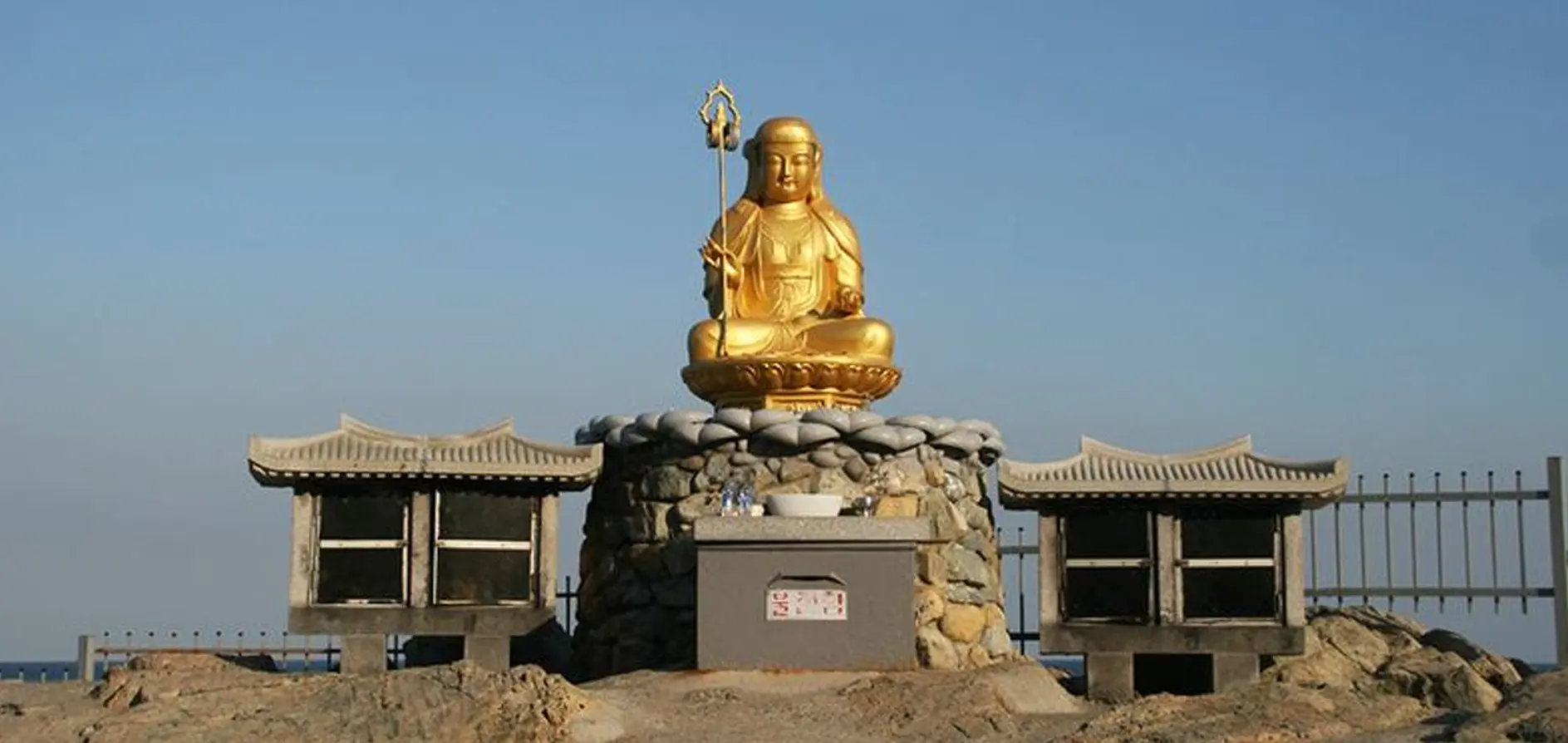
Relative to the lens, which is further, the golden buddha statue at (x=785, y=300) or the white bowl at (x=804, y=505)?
the golden buddha statue at (x=785, y=300)

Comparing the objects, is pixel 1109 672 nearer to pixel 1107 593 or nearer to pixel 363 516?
pixel 1107 593

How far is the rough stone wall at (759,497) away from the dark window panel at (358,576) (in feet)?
5.12

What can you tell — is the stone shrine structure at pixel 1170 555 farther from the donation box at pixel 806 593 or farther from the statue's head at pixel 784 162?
the statue's head at pixel 784 162

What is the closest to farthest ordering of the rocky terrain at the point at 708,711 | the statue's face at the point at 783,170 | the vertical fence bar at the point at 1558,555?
the rocky terrain at the point at 708,711 < the vertical fence bar at the point at 1558,555 < the statue's face at the point at 783,170

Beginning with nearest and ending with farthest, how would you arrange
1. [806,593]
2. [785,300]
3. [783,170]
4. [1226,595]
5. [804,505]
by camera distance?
[806,593], [804,505], [1226,595], [785,300], [783,170]

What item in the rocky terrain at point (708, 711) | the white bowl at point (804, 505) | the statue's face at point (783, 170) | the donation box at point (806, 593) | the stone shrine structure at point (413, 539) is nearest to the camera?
the rocky terrain at point (708, 711)

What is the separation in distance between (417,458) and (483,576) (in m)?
0.96

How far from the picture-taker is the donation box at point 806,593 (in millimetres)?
13367

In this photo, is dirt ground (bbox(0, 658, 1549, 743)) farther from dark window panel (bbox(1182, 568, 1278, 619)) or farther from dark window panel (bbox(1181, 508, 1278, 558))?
dark window panel (bbox(1181, 508, 1278, 558))

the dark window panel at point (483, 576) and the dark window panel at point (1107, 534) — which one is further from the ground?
the dark window panel at point (1107, 534)

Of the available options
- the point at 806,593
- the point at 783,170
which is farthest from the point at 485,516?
the point at 783,170

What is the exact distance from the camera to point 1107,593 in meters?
14.7

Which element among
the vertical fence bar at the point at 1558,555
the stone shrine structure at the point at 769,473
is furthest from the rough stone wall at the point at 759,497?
the vertical fence bar at the point at 1558,555

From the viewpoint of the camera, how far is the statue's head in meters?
17.2
